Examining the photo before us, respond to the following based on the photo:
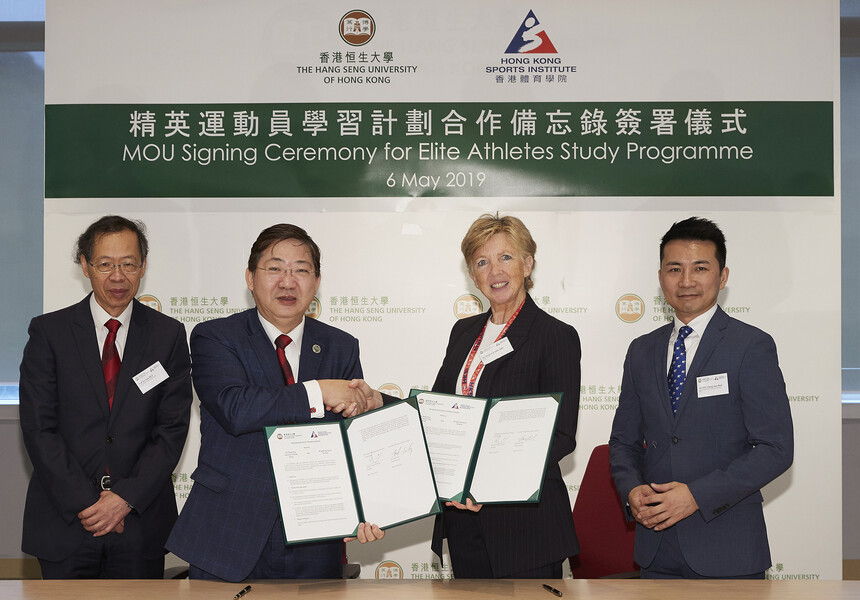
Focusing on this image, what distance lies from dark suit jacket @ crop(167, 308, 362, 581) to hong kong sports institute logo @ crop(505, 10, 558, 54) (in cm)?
236

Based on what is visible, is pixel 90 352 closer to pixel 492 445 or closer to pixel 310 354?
pixel 310 354

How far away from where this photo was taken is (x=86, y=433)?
322cm

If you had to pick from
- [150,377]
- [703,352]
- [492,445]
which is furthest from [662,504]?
[150,377]

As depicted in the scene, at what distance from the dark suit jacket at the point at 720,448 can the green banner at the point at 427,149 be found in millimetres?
1579

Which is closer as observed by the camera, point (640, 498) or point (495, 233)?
point (640, 498)

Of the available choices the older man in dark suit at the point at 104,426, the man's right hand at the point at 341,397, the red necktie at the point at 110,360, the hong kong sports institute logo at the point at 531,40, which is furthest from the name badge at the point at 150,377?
the hong kong sports institute logo at the point at 531,40

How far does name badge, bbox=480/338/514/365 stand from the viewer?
302cm

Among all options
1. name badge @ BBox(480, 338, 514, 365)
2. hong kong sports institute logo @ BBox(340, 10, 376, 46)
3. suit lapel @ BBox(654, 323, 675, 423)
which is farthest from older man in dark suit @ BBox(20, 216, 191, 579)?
suit lapel @ BBox(654, 323, 675, 423)

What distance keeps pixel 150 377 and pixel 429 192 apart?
1.89 m

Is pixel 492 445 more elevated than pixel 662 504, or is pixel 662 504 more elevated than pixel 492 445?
pixel 492 445

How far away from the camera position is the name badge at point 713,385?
9.39 ft

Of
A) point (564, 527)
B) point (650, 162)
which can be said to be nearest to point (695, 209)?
point (650, 162)

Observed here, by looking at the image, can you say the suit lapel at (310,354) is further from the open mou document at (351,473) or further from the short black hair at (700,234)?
the short black hair at (700,234)

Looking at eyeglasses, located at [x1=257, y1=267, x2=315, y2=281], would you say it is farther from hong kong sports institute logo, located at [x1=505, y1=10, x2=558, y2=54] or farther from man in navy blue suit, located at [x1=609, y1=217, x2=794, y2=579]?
hong kong sports institute logo, located at [x1=505, y1=10, x2=558, y2=54]
